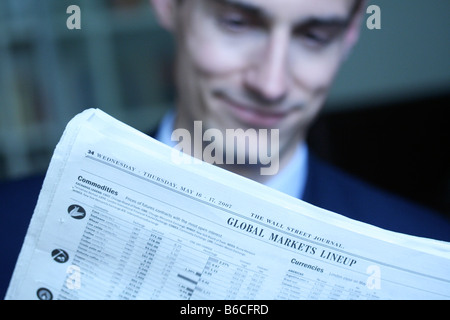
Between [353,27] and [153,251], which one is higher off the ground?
[353,27]

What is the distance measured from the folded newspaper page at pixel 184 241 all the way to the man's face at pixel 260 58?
0.26 metres

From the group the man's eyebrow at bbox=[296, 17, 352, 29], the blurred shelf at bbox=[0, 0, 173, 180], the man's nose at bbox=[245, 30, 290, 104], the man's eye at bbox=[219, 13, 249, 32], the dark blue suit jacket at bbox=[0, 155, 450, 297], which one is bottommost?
the blurred shelf at bbox=[0, 0, 173, 180]

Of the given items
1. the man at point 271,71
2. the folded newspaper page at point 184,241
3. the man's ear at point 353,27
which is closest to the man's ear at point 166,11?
the man at point 271,71

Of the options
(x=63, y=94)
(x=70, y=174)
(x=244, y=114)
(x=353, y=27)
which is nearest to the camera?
(x=70, y=174)

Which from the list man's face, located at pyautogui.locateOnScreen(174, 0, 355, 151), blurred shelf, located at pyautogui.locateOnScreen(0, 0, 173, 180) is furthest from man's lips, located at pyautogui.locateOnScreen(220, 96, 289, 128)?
blurred shelf, located at pyautogui.locateOnScreen(0, 0, 173, 180)

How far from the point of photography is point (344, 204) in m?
0.86

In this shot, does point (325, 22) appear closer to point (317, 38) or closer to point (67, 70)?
point (317, 38)

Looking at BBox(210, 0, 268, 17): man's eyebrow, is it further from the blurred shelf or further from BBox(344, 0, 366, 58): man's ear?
the blurred shelf

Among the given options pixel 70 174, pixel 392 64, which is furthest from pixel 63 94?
pixel 70 174

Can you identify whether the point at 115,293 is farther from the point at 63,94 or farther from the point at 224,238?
the point at 63,94

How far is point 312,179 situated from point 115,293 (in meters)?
0.46

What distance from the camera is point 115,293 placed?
1.69 feet

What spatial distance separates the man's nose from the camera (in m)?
0.71

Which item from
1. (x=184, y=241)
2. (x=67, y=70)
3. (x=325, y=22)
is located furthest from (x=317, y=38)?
(x=67, y=70)
